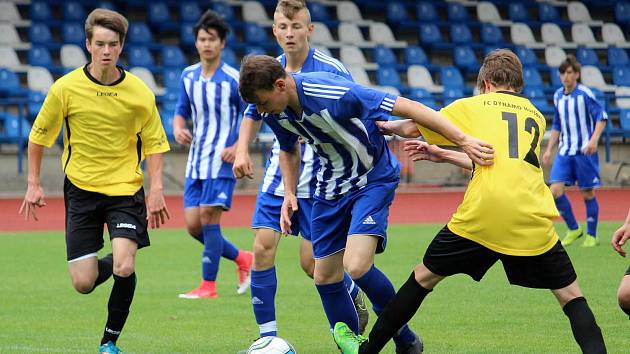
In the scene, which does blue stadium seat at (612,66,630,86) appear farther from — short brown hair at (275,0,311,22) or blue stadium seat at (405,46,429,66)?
short brown hair at (275,0,311,22)

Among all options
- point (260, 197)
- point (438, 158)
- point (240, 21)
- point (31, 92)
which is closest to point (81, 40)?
point (31, 92)

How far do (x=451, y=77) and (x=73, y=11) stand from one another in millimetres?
8732

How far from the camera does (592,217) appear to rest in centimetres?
1339

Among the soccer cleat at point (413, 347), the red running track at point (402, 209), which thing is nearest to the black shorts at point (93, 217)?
the soccer cleat at point (413, 347)

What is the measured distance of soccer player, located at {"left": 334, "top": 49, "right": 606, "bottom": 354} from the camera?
535 centimetres

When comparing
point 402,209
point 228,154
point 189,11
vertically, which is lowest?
point 402,209

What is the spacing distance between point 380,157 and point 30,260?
7.05 m

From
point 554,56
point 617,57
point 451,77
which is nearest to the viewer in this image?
point 451,77

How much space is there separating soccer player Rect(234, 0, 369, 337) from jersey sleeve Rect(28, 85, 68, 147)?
1.14 m

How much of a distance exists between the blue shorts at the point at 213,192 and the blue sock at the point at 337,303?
3308 mm

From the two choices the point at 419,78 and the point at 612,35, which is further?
the point at 612,35

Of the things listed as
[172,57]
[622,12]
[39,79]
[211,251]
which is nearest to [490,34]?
[622,12]

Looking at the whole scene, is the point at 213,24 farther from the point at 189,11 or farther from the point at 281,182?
the point at 189,11

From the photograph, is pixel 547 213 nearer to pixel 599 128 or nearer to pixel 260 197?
pixel 260 197
